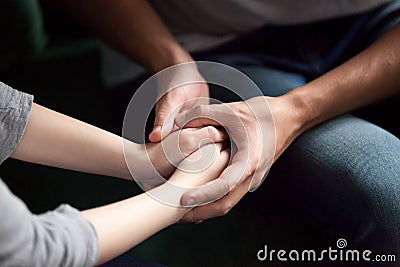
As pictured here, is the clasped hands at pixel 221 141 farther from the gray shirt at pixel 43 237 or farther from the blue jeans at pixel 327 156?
the gray shirt at pixel 43 237

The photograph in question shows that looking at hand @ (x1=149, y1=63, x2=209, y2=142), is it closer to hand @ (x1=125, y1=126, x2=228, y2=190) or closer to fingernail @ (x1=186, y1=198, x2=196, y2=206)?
hand @ (x1=125, y1=126, x2=228, y2=190)

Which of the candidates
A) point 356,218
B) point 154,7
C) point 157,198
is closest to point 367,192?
point 356,218

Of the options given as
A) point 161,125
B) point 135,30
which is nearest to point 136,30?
point 135,30

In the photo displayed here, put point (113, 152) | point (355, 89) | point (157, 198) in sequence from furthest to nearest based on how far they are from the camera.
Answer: point (355, 89) → point (113, 152) → point (157, 198)

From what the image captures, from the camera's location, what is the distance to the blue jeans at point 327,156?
3.12ft

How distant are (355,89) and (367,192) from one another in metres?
0.17

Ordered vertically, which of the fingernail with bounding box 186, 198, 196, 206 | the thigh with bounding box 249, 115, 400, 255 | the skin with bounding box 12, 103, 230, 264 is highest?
the skin with bounding box 12, 103, 230, 264

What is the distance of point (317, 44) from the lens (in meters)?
1.16

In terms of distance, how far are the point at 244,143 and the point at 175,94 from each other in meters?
0.14

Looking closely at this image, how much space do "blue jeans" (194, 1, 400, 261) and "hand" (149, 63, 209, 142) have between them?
6 centimetres

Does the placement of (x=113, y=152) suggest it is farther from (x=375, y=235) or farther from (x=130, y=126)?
(x=375, y=235)

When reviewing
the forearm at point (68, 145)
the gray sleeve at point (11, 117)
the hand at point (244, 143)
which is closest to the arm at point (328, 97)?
the hand at point (244, 143)

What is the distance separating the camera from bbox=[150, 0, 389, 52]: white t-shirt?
1.12 m

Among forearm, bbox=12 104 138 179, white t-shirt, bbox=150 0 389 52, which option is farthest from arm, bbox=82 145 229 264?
white t-shirt, bbox=150 0 389 52
